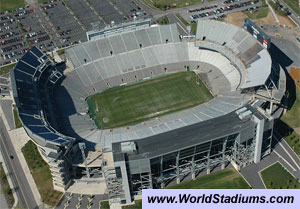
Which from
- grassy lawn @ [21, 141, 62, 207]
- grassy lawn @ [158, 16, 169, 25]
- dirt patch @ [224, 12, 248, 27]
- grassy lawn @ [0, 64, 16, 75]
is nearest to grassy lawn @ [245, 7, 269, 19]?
dirt patch @ [224, 12, 248, 27]

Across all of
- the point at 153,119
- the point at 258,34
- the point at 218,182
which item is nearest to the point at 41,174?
the point at 153,119

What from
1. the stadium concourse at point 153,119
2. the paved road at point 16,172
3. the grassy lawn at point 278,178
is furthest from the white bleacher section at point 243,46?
the paved road at point 16,172

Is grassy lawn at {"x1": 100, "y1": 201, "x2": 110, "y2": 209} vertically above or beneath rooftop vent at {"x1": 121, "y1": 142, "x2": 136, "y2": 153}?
beneath

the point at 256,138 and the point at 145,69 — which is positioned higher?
the point at 145,69

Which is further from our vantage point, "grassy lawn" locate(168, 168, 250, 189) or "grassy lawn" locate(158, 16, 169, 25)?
"grassy lawn" locate(158, 16, 169, 25)

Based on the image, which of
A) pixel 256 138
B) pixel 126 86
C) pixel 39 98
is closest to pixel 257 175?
pixel 256 138

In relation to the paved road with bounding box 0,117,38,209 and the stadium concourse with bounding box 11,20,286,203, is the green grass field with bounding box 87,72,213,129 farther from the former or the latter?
the paved road with bounding box 0,117,38,209

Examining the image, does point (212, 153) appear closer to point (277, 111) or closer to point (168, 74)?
point (277, 111)
